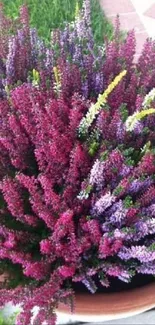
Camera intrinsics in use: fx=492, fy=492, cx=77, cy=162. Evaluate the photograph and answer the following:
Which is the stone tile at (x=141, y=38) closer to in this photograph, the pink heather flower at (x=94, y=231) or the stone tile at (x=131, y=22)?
the stone tile at (x=131, y=22)

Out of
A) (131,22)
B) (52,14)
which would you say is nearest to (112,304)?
(52,14)

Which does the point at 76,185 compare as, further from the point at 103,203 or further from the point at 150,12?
the point at 150,12

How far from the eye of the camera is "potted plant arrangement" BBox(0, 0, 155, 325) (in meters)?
1.17

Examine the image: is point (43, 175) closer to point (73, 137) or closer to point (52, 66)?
point (73, 137)

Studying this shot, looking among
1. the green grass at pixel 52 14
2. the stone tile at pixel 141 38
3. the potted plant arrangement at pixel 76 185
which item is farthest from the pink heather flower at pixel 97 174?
the stone tile at pixel 141 38

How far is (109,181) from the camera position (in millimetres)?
1244

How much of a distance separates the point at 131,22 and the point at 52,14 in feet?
1.65

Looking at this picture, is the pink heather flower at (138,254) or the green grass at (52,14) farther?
the green grass at (52,14)

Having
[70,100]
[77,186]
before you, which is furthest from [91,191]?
[70,100]

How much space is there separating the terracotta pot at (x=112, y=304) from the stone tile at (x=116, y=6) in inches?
69.9

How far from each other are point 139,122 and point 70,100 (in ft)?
0.66

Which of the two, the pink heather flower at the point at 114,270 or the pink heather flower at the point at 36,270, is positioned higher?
the pink heather flower at the point at 36,270

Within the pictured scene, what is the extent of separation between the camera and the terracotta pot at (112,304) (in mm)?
1362

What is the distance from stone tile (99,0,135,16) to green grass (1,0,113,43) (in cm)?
15
